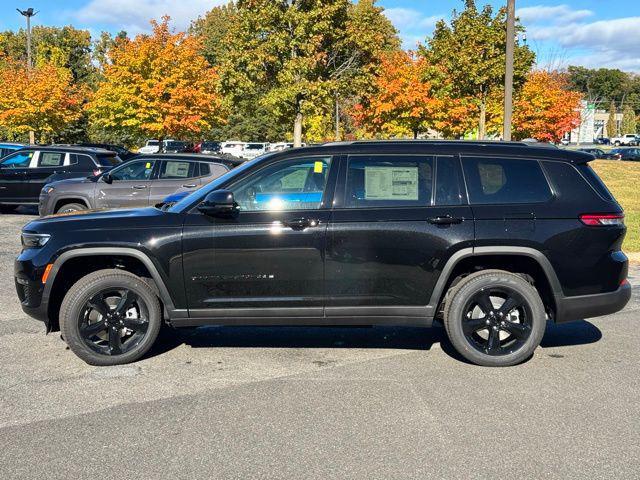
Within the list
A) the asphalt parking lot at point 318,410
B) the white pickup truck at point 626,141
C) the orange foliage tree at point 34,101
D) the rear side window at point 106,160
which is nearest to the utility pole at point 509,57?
the rear side window at point 106,160

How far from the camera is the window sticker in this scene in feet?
18.1

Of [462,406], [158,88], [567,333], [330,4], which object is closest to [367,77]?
[330,4]

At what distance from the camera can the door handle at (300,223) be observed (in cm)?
537

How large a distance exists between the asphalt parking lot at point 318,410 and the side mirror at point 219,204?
128 centimetres

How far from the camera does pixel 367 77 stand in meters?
27.5

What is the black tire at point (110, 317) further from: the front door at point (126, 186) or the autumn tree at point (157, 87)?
the autumn tree at point (157, 87)

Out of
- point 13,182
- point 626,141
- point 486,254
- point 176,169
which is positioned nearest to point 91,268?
point 486,254

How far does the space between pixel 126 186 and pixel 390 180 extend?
8.79 meters

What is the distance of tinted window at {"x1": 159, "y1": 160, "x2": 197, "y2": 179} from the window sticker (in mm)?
7988

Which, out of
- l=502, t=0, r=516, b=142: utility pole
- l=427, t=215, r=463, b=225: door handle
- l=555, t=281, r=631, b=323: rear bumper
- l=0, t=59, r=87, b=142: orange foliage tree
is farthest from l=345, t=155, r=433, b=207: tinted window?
l=0, t=59, r=87, b=142: orange foliage tree

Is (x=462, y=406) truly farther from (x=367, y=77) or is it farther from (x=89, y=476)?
(x=367, y=77)

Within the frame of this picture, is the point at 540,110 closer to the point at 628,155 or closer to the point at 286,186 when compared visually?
the point at 286,186

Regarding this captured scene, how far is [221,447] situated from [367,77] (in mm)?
24958

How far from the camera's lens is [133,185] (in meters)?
13.1
